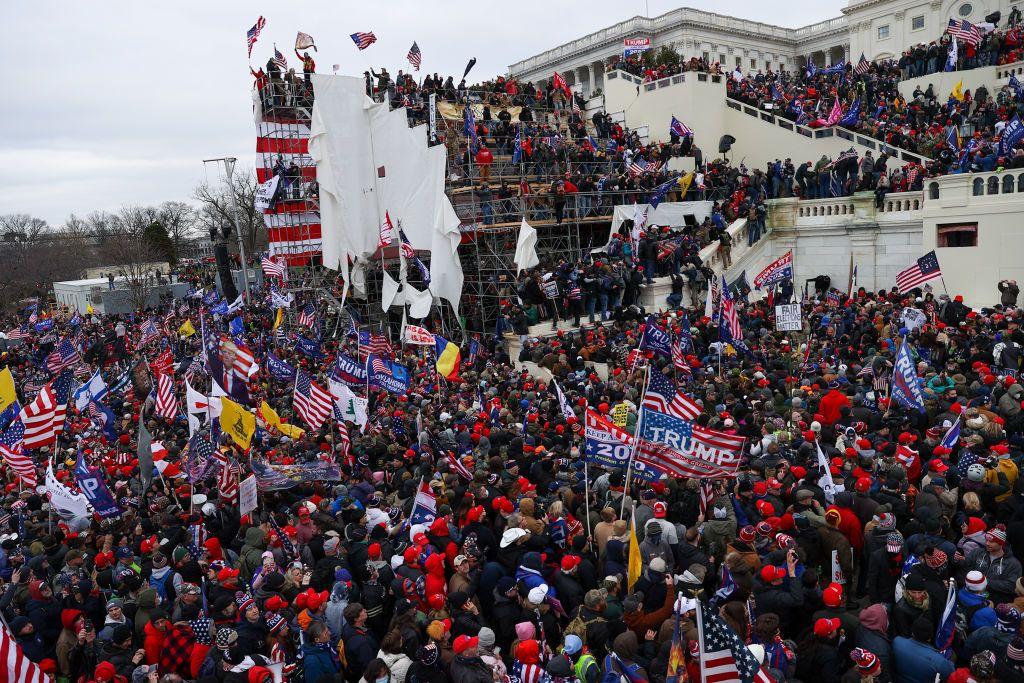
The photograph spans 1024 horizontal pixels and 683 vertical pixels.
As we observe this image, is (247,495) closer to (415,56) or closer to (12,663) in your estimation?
(12,663)

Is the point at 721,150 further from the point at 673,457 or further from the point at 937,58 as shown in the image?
the point at 673,457

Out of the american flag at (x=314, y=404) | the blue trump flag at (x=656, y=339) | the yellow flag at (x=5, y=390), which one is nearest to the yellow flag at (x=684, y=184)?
the blue trump flag at (x=656, y=339)

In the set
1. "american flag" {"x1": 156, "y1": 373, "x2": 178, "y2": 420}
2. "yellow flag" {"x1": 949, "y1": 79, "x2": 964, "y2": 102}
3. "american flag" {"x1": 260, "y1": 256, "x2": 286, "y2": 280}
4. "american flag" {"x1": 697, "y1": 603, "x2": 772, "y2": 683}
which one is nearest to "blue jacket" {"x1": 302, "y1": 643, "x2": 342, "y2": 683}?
"american flag" {"x1": 697, "y1": 603, "x2": 772, "y2": 683}

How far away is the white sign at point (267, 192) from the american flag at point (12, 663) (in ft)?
75.0

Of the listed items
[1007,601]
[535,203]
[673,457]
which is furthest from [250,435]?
[535,203]

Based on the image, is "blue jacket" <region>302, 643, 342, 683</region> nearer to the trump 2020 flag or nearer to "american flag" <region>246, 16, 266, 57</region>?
the trump 2020 flag

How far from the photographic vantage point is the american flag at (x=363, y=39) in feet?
85.3

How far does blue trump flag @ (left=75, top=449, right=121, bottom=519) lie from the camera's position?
9.30 metres

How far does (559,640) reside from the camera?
22.1ft

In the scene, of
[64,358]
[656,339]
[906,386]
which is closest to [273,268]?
[64,358]

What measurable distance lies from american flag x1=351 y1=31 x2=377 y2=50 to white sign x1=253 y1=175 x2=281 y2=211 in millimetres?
5597

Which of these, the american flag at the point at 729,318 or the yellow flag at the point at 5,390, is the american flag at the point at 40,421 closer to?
→ the yellow flag at the point at 5,390

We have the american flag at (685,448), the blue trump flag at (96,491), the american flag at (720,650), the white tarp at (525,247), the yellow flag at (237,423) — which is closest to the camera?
the american flag at (720,650)

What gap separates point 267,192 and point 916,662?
25369mm
